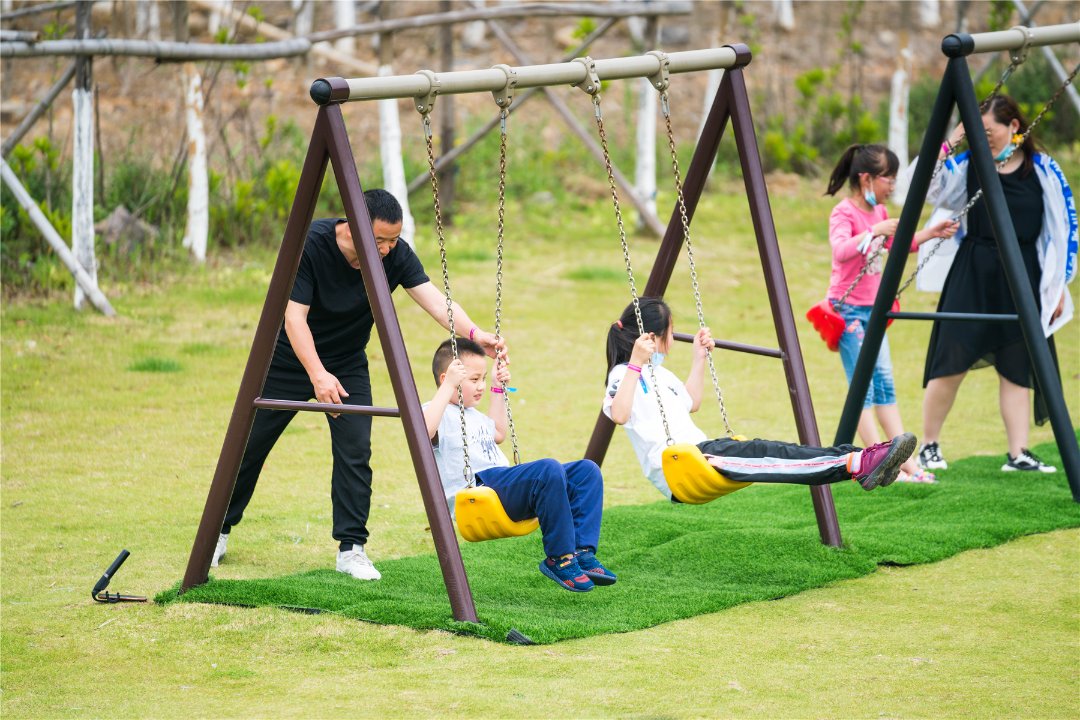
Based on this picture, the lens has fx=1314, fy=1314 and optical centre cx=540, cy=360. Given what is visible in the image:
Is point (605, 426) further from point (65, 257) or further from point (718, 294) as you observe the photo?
point (718, 294)

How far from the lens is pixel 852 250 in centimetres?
617

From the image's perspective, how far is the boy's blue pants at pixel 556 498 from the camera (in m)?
4.34

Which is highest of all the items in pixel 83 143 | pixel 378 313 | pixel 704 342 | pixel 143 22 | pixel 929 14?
pixel 929 14

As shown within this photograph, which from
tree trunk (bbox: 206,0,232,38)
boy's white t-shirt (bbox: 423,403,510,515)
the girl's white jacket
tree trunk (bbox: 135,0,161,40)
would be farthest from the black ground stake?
tree trunk (bbox: 206,0,232,38)

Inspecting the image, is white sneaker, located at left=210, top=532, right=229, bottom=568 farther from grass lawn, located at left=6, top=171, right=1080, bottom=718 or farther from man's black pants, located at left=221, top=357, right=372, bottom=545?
man's black pants, located at left=221, top=357, right=372, bottom=545

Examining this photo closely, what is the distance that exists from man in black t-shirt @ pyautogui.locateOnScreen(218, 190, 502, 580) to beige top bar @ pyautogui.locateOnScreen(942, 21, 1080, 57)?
93.6 inches

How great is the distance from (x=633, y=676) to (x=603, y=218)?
10.8 m

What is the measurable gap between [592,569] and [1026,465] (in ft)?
10.0

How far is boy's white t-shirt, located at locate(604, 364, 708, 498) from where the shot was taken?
15.8 ft

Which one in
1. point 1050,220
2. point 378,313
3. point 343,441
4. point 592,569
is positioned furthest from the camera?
point 1050,220

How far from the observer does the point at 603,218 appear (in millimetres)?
14422

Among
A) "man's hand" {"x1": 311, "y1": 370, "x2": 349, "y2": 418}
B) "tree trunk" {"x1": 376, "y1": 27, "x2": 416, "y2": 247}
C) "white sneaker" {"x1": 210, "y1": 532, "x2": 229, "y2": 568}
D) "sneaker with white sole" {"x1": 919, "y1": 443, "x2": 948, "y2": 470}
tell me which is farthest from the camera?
"tree trunk" {"x1": 376, "y1": 27, "x2": 416, "y2": 247}


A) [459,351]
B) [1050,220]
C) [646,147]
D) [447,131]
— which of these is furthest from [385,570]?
[447,131]

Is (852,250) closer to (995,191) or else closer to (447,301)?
(995,191)
